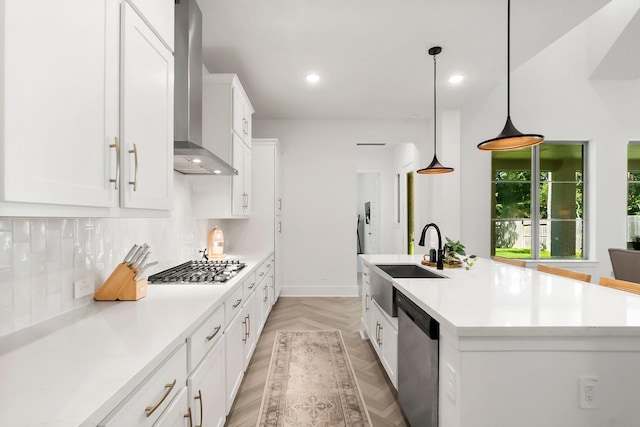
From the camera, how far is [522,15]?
2430 millimetres

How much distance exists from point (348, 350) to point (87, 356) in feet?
7.96

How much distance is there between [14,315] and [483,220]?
512 centimetres

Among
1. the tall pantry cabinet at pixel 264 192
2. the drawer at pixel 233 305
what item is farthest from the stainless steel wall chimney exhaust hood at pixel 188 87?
the tall pantry cabinet at pixel 264 192

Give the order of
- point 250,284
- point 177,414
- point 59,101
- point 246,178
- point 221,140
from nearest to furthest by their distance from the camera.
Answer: point 59,101, point 177,414, point 250,284, point 221,140, point 246,178

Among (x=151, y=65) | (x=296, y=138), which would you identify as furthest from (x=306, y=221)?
(x=151, y=65)

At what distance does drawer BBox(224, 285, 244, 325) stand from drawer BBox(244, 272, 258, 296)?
5.2 inches

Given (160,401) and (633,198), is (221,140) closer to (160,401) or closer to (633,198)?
(160,401)

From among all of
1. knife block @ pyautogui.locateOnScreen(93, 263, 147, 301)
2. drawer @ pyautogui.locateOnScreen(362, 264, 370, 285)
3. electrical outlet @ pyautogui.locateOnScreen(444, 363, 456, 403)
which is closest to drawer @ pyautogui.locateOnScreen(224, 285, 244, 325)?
knife block @ pyautogui.locateOnScreen(93, 263, 147, 301)

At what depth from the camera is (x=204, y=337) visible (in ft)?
4.71

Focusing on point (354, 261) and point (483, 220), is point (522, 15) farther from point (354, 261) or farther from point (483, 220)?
point (354, 261)

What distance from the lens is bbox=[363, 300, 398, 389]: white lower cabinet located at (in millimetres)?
2127

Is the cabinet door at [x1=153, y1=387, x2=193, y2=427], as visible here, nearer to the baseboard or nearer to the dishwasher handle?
the dishwasher handle

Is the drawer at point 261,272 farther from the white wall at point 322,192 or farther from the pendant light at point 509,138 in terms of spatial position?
the pendant light at point 509,138

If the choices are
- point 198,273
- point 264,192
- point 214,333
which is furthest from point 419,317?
point 264,192
